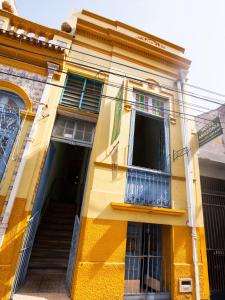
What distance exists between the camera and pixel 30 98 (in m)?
5.26

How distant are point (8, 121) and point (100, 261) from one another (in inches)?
178

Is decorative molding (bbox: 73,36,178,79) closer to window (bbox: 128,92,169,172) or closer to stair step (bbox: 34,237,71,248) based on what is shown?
window (bbox: 128,92,169,172)

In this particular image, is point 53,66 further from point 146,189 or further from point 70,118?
point 146,189

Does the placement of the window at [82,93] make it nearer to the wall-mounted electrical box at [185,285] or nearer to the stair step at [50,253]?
the stair step at [50,253]

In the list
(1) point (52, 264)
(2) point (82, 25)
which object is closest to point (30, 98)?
(2) point (82, 25)

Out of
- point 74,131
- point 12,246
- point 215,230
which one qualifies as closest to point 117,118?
point 74,131

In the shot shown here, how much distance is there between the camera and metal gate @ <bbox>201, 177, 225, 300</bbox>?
231 inches

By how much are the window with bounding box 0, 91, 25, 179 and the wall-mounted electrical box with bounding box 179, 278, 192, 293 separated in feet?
17.7

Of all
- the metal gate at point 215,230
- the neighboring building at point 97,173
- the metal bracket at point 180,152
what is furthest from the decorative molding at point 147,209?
the metal gate at point 215,230

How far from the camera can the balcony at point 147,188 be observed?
4.98 m

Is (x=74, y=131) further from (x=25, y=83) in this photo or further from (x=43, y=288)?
(x=43, y=288)

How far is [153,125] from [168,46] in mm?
3940

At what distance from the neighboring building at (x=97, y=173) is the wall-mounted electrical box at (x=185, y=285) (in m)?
0.02

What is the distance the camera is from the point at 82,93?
604cm
